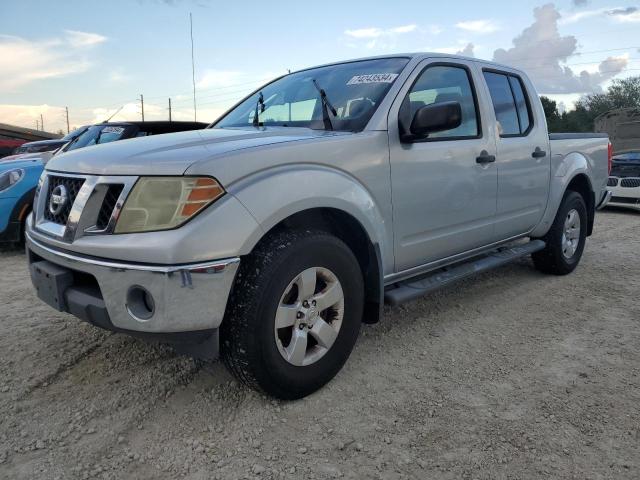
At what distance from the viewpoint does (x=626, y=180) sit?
962 cm

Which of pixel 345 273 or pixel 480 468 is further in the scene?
pixel 345 273

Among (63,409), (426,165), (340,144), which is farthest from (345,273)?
(63,409)

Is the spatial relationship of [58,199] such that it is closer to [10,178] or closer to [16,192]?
[16,192]

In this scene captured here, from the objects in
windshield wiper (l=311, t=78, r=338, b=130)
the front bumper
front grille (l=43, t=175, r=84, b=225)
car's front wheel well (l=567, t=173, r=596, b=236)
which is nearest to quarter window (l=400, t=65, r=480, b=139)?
windshield wiper (l=311, t=78, r=338, b=130)

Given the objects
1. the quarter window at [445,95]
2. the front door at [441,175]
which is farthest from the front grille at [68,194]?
the quarter window at [445,95]

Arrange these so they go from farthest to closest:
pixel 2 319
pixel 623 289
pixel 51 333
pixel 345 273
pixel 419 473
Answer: pixel 623 289
pixel 2 319
pixel 51 333
pixel 345 273
pixel 419 473

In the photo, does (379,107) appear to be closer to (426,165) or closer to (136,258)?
(426,165)

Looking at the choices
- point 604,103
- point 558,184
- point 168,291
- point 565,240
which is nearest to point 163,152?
point 168,291

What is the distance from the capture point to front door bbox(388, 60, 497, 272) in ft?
9.88

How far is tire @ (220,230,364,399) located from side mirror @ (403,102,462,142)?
86 centimetres

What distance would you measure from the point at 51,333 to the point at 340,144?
2317mm

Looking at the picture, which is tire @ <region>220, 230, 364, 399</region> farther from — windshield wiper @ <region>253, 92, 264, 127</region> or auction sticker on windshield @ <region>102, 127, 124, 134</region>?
auction sticker on windshield @ <region>102, 127, 124, 134</region>

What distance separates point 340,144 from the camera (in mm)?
2684

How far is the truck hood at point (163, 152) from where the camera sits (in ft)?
7.24
